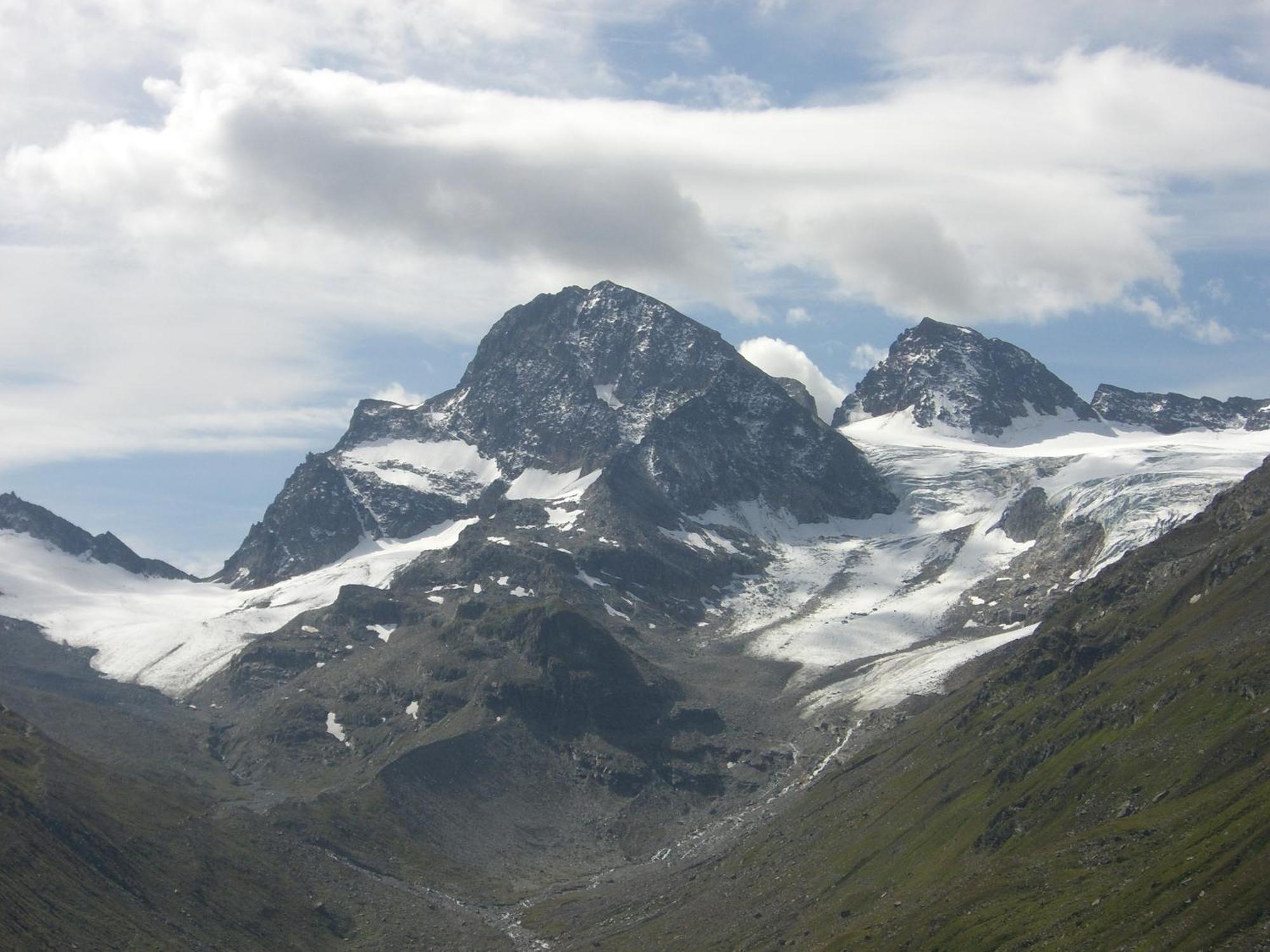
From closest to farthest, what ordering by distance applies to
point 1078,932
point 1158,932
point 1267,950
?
1. point 1267,950
2. point 1158,932
3. point 1078,932

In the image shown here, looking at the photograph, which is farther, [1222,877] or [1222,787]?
[1222,787]

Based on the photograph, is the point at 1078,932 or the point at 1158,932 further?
the point at 1078,932

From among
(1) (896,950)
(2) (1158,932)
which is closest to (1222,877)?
(2) (1158,932)

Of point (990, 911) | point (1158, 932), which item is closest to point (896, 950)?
point (990, 911)

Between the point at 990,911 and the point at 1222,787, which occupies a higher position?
the point at 1222,787

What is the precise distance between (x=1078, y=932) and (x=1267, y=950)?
93.3ft

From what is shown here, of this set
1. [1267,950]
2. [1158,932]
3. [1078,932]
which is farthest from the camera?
[1078,932]

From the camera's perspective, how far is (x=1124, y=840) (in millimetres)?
197250

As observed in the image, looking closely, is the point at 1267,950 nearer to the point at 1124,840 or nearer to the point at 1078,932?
the point at 1078,932

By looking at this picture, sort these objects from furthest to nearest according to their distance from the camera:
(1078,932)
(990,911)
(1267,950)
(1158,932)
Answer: (990,911) → (1078,932) → (1158,932) → (1267,950)

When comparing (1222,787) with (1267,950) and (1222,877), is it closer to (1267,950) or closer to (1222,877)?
(1222,877)

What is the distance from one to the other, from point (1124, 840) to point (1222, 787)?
46.7 ft

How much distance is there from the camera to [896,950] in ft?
650

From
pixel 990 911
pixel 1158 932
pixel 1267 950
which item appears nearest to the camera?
pixel 1267 950
